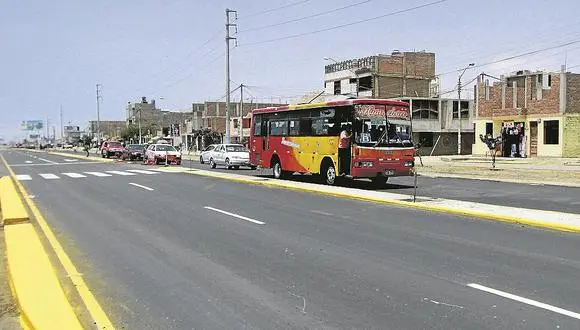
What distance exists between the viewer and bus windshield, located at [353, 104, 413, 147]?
21.3m

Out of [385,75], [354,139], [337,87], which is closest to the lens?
[354,139]

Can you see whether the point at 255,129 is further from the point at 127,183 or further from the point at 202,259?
the point at 202,259

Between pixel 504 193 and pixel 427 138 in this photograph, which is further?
pixel 427 138

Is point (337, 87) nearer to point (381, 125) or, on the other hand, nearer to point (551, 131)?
→ point (551, 131)

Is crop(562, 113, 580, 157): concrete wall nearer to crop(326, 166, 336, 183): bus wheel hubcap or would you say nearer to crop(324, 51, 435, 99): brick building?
crop(326, 166, 336, 183): bus wheel hubcap

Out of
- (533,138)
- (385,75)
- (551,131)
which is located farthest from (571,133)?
(385,75)

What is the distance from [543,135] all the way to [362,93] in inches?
1175

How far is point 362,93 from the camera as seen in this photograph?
71.4m

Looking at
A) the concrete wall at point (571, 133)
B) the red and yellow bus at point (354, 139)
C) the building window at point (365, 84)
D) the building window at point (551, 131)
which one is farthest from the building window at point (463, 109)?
the red and yellow bus at point (354, 139)

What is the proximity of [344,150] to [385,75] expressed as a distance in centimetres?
5116

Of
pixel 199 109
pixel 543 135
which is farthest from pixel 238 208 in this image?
pixel 199 109

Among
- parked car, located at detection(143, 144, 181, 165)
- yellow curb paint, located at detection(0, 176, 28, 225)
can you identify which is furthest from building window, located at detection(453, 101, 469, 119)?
yellow curb paint, located at detection(0, 176, 28, 225)

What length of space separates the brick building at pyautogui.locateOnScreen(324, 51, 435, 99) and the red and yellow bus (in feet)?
153

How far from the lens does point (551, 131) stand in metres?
43.6
